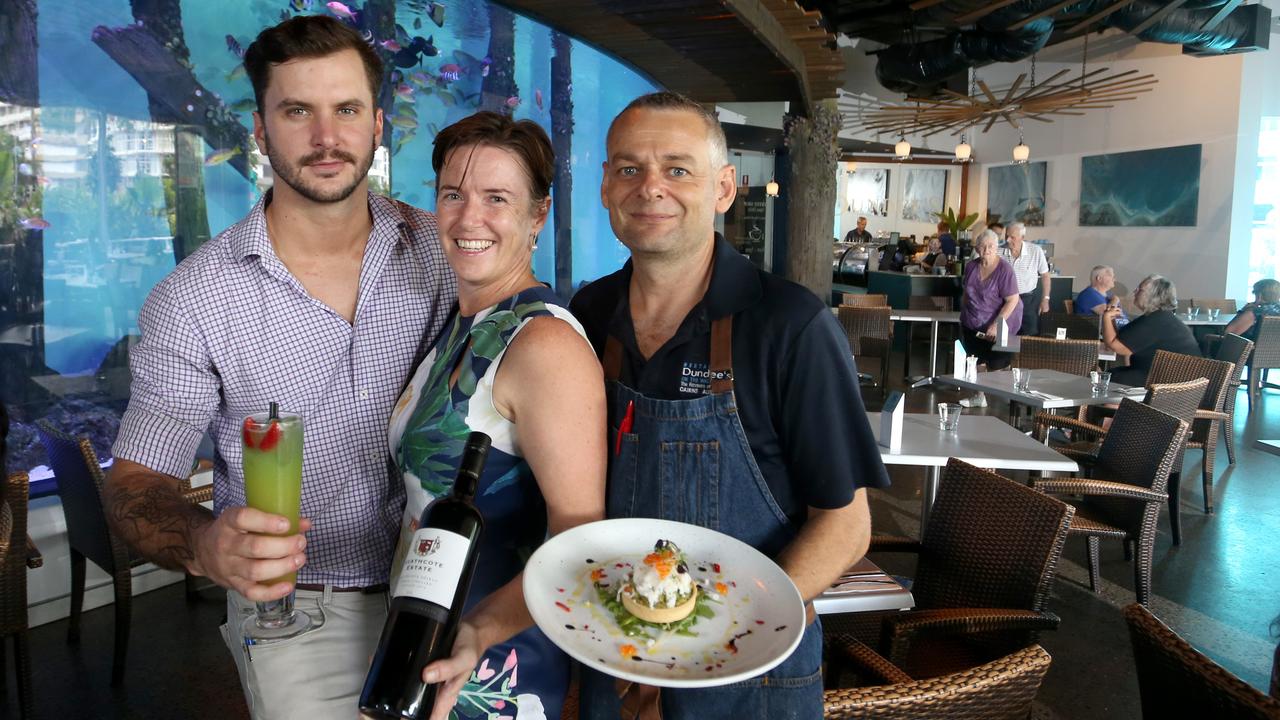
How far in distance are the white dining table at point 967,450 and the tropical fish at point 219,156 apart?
12.2ft

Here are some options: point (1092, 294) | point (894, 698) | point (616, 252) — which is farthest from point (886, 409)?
point (1092, 294)

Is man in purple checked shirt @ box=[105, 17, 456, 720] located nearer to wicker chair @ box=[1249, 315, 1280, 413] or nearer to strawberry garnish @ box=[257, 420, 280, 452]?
strawberry garnish @ box=[257, 420, 280, 452]

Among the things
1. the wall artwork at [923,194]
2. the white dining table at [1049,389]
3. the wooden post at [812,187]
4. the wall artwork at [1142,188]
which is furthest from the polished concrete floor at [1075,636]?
the wall artwork at [923,194]

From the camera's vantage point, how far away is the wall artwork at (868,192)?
21.1 m

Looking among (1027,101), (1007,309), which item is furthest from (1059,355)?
(1027,101)

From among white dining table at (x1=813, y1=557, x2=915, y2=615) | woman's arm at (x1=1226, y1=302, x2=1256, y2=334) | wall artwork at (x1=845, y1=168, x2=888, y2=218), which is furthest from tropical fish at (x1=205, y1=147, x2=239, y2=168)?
wall artwork at (x1=845, y1=168, x2=888, y2=218)

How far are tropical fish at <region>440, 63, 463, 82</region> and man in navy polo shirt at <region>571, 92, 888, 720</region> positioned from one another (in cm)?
475

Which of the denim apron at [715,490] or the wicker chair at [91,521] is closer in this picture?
the denim apron at [715,490]

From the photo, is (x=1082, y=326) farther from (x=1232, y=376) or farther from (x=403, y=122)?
(x=403, y=122)

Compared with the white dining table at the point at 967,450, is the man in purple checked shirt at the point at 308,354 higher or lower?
higher

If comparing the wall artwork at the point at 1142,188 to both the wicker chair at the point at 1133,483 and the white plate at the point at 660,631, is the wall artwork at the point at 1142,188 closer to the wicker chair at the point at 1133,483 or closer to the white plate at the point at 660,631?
the wicker chair at the point at 1133,483

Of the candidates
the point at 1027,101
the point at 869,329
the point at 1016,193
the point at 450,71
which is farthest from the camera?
the point at 1016,193

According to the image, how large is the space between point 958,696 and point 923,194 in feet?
65.7

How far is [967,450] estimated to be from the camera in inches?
143
